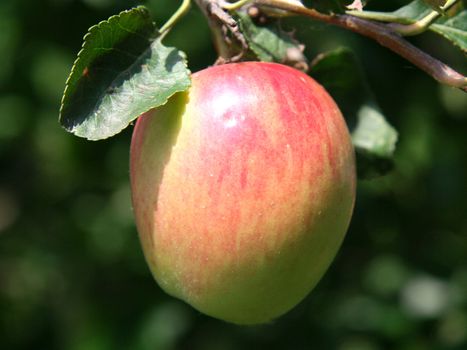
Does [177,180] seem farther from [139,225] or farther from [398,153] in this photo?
[398,153]

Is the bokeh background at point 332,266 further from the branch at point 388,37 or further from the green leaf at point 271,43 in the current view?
the branch at point 388,37

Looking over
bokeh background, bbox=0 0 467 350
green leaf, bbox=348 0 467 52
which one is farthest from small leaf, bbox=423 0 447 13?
bokeh background, bbox=0 0 467 350

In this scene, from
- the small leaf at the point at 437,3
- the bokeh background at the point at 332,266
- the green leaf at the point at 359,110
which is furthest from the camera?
A: the bokeh background at the point at 332,266

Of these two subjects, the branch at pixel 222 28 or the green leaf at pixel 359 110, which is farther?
the green leaf at pixel 359 110

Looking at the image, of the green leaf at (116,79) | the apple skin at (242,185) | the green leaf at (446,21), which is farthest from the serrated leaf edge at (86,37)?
the green leaf at (446,21)

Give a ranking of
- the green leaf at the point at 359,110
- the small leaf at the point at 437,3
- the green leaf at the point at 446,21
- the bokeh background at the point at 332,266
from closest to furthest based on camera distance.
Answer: the small leaf at the point at 437,3 → the green leaf at the point at 446,21 → the green leaf at the point at 359,110 → the bokeh background at the point at 332,266

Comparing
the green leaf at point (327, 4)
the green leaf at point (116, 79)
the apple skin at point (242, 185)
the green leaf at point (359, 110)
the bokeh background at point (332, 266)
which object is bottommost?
the bokeh background at point (332, 266)
